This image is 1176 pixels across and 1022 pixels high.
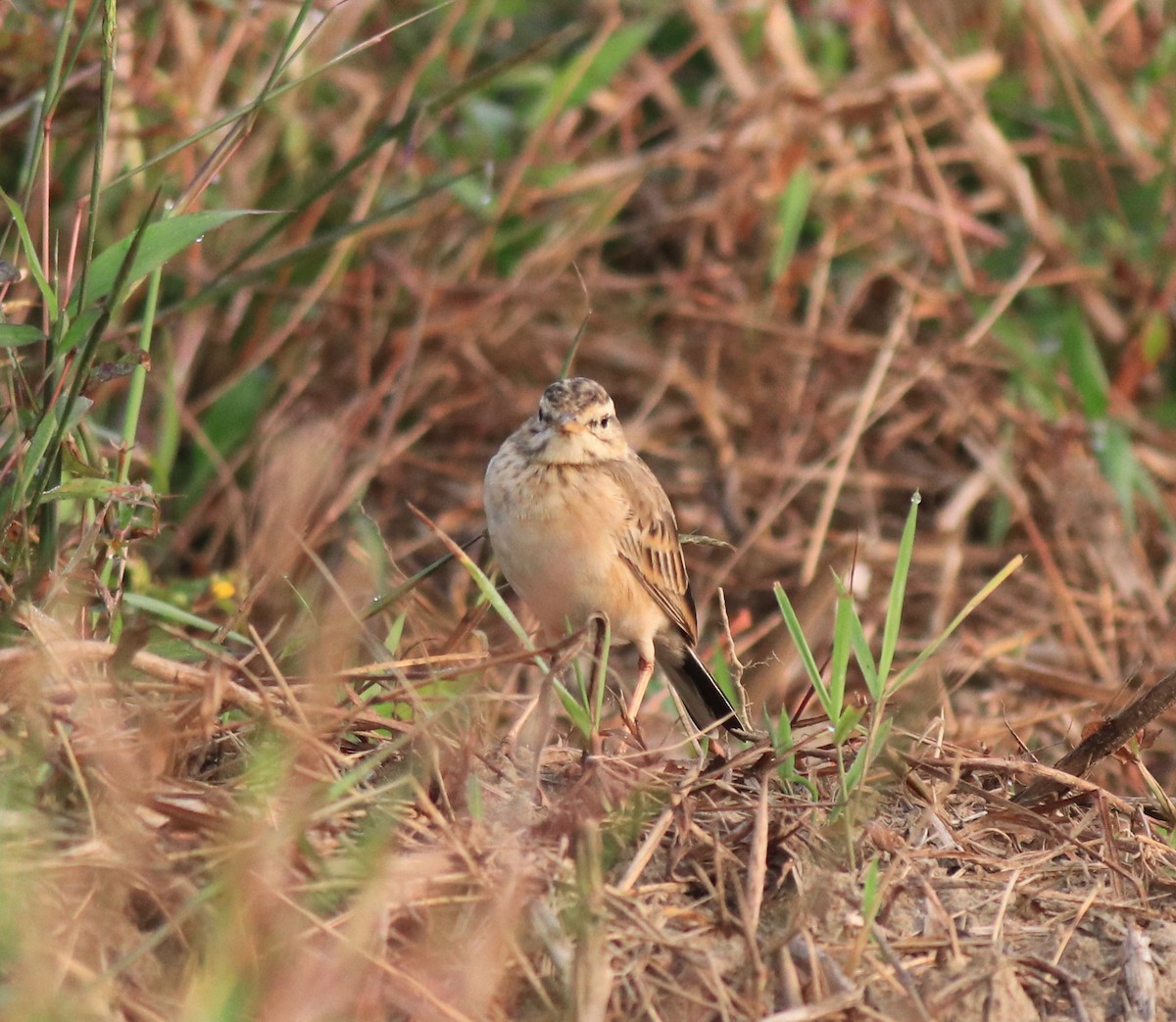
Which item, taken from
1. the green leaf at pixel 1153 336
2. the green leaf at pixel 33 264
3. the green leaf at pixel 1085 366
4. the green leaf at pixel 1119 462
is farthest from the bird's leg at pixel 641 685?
the green leaf at pixel 1153 336

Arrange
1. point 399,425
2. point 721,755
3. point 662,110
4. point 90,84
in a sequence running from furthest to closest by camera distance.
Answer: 1. point 662,110
2. point 399,425
3. point 90,84
4. point 721,755

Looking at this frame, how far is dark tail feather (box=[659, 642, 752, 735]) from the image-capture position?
14.8 feet

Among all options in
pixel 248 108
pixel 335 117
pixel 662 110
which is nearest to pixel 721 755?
pixel 248 108

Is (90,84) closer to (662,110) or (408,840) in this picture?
(662,110)

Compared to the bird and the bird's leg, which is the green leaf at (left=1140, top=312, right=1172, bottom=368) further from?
the bird's leg

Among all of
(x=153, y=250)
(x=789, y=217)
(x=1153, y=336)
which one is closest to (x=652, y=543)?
(x=153, y=250)

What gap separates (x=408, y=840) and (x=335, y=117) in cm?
443

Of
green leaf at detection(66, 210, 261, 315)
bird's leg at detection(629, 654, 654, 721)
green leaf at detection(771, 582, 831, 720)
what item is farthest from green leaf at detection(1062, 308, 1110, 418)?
green leaf at detection(66, 210, 261, 315)

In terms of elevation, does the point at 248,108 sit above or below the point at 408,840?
above

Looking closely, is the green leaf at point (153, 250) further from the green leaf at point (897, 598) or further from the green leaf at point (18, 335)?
the green leaf at point (897, 598)

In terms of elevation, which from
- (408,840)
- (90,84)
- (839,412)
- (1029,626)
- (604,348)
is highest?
(90,84)

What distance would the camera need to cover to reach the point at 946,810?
10.8 feet

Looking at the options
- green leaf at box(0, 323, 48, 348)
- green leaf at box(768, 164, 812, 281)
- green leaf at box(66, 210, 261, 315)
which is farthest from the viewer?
green leaf at box(768, 164, 812, 281)

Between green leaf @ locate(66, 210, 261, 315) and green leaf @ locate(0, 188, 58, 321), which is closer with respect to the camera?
green leaf @ locate(0, 188, 58, 321)
